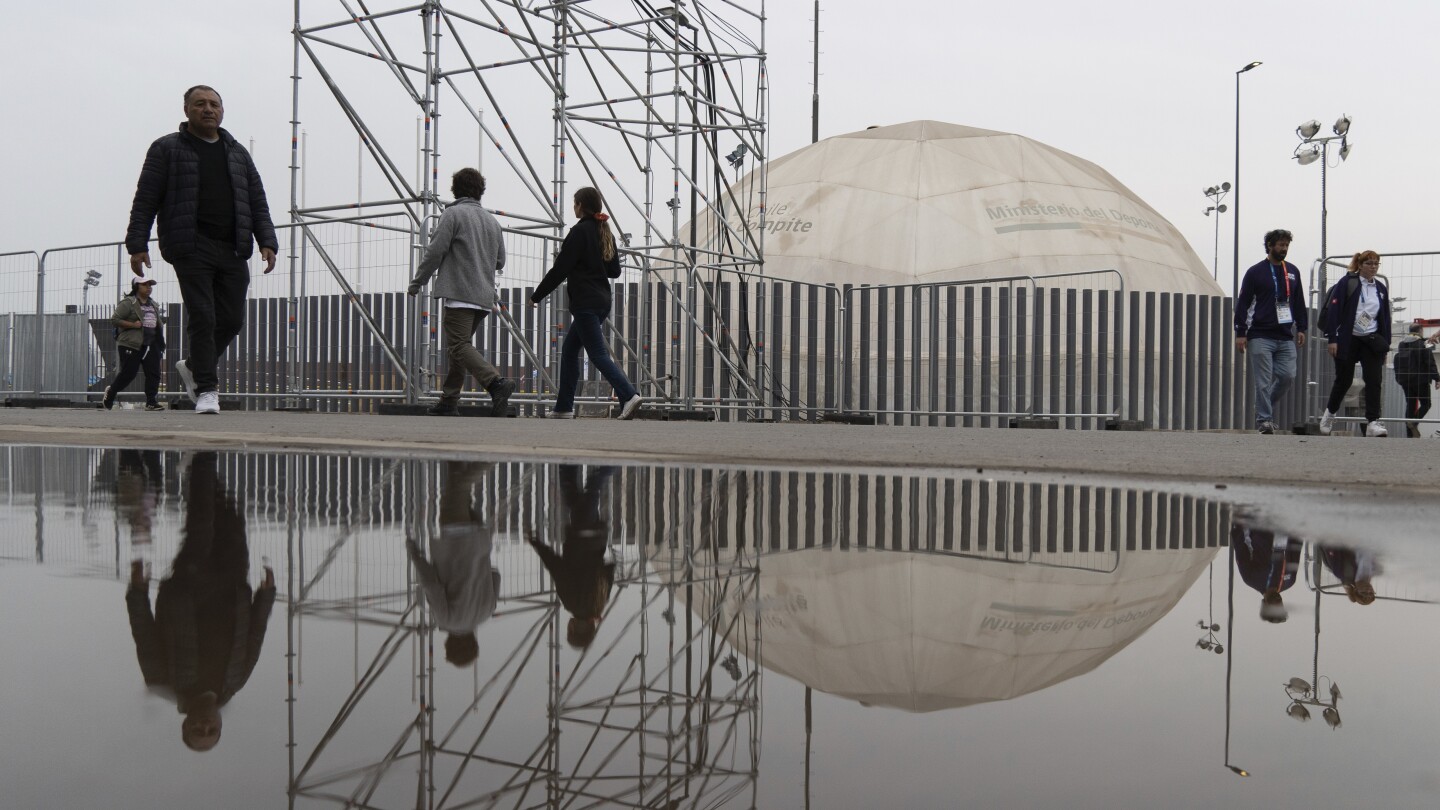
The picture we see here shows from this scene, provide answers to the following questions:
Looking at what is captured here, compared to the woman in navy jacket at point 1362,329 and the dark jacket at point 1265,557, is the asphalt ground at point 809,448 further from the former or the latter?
the woman in navy jacket at point 1362,329

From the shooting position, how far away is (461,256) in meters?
9.34

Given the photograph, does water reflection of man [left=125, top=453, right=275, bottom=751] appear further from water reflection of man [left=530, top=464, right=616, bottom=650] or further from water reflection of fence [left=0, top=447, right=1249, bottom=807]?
water reflection of man [left=530, top=464, right=616, bottom=650]

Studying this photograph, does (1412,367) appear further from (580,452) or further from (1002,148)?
(1002,148)

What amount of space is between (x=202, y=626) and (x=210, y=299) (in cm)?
662

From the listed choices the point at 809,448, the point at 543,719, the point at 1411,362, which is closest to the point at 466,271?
the point at 809,448

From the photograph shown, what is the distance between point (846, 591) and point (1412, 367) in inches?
545

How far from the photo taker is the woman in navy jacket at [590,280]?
944cm

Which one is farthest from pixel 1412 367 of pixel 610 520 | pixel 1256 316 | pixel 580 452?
pixel 610 520

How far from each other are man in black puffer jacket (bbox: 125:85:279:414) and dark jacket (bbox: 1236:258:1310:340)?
7.27m

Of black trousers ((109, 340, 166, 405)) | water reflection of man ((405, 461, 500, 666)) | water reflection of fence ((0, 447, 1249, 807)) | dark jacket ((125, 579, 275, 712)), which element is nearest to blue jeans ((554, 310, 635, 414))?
water reflection of fence ((0, 447, 1249, 807))

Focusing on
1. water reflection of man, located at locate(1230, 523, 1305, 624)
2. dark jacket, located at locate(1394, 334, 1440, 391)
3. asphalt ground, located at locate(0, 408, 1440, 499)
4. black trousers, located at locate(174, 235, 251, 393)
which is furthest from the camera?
dark jacket, located at locate(1394, 334, 1440, 391)

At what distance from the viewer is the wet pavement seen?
3.75 feet

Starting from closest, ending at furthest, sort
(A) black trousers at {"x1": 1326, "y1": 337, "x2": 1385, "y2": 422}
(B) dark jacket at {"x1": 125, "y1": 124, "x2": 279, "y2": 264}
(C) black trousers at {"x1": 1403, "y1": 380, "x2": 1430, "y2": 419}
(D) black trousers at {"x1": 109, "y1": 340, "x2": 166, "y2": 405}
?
(B) dark jacket at {"x1": 125, "y1": 124, "x2": 279, "y2": 264}
(A) black trousers at {"x1": 1326, "y1": 337, "x2": 1385, "y2": 422}
(D) black trousers at {"x1": 109, "y1": 340, "x2": 166, "y2": 405}
(C) black trousers at {"x1": 1403, "y1": 380, "x2": 1430, "y2": 419}

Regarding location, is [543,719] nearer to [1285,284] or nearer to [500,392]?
[500,392]
